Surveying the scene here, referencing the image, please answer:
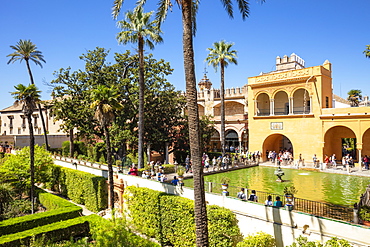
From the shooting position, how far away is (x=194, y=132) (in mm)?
9406

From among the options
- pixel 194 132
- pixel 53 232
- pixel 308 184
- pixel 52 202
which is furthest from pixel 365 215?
pixel 52 202

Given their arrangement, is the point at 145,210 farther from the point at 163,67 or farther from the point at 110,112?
the point at 163,67

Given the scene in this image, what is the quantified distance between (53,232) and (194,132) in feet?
42.7

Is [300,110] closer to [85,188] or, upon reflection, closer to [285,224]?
[285,224]

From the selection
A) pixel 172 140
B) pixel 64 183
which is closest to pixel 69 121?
pixel 64 183

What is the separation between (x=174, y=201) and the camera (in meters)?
14.4

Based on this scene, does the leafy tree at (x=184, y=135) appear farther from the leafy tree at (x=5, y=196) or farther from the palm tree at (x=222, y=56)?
the leafy tree at (x=5, y=196)

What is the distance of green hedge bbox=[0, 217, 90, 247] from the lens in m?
15.1

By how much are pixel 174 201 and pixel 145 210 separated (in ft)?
10.0

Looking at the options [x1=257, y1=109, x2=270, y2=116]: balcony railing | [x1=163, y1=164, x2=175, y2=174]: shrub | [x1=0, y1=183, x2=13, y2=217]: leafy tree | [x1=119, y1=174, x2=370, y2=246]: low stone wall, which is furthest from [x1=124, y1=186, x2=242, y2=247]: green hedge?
[x1=257, y1=109, x2=270, y2=116]: balcony railing

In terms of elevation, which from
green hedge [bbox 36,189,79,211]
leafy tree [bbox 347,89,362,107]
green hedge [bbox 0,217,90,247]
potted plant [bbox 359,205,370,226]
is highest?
leafy tree [bbox 347,89,362,107]

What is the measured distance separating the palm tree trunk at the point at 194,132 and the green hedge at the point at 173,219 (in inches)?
112

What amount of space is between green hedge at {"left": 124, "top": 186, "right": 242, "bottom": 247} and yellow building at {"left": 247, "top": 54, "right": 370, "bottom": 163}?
1874 cm

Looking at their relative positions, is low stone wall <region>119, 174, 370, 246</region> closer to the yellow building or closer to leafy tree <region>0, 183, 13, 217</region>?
leafy tree <region>0, 183, 13, 217</region>
